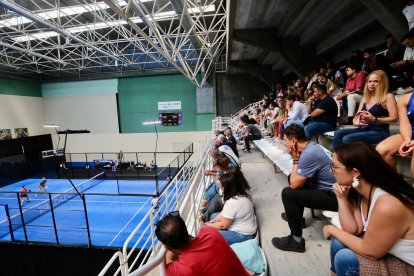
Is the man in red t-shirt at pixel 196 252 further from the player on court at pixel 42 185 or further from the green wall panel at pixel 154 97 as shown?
the green wall panel at pixel 154 97

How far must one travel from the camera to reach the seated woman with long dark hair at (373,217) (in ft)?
3.47

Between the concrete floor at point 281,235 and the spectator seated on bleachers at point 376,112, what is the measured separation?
1114mm

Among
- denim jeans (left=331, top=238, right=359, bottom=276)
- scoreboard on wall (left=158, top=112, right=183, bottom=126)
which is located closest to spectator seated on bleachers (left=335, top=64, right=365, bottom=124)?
denim jeans (left=331, top=238, right=359, bottom=276)

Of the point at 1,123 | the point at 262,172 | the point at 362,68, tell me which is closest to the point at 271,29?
the point at 362,68

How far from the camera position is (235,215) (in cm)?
233

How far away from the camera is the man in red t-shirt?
1351 millimetres

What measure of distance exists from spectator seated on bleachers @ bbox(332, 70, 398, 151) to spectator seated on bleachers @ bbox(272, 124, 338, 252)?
2.48ft

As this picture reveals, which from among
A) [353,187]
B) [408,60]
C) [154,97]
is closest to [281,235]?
[353,187]

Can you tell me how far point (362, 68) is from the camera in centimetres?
442

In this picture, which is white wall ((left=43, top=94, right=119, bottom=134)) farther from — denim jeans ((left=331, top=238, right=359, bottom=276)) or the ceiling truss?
denim jeans ((left=331, top=238, right=359, bottom=276))

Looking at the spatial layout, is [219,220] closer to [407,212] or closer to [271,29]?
[407,212]

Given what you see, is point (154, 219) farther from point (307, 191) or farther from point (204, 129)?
point (204, 129)

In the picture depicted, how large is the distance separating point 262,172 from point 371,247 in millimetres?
3992

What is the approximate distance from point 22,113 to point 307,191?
21655 millimetres
